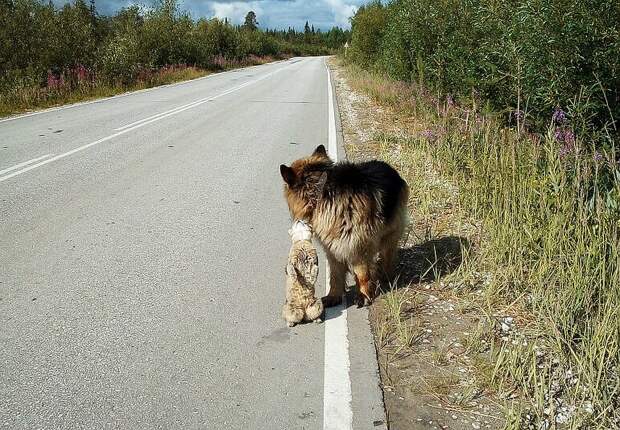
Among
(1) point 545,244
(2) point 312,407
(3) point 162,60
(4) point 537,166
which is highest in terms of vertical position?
(3) point 162,60

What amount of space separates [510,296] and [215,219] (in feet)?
11.5

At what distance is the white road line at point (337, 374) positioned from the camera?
2693 mm

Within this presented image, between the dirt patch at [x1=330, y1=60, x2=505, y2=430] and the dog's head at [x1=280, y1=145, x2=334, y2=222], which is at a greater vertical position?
the dog's head at [x1=280, y1=145, x2=334, y2=222]

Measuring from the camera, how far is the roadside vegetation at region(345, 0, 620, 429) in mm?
2852

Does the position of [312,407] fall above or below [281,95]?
below

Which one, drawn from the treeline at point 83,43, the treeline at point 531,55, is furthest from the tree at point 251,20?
the treeline at point 531,55

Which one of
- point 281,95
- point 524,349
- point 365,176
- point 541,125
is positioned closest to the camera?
point 524,349

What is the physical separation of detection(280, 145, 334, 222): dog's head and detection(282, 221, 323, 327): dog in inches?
4.3

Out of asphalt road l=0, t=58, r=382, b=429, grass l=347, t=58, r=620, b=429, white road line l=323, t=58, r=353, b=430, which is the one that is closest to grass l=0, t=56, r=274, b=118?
asphalt road l=0, t=58, r=382, b=429

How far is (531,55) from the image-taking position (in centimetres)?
607

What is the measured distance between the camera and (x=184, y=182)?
7480 millimetres

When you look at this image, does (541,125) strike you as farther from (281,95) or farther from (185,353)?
(281,95)

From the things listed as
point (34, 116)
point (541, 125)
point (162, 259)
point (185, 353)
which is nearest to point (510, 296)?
point (185, 353)

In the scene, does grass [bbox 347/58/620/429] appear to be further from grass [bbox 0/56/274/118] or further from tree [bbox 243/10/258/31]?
tree [bbox 243/10/258/31]
